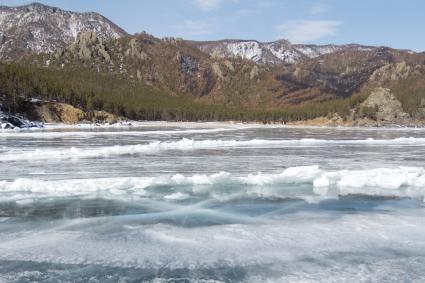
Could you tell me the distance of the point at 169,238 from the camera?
32.5 ft

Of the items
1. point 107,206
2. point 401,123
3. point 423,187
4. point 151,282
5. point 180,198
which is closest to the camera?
point 151,282

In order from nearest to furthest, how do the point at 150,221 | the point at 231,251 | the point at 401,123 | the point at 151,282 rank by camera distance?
1. the point at 151,282
2. the point at 231,251
3. the point at 150,221
4. the point at 401,123

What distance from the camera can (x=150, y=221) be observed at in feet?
38.0

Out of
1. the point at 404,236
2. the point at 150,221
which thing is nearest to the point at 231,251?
the point at 150,221

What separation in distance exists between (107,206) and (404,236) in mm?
8038

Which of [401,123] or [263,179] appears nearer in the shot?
[263,179]

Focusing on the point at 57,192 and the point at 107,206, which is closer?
the point at 107,206

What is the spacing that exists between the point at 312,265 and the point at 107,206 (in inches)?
282

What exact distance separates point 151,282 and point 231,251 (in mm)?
2122

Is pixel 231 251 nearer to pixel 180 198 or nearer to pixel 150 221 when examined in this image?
pixel 150 221

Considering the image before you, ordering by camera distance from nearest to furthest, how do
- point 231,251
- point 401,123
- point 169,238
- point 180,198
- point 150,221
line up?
point 231,251 < point 169,238 < point 150,221 < point 180,198 < point 401,123

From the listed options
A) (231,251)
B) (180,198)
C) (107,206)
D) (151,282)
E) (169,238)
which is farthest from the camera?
(180,198)

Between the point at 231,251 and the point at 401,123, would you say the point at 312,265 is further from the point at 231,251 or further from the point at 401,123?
the point at 401,123

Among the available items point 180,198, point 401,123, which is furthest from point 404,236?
point 401,123
